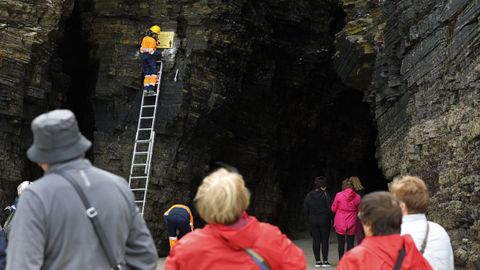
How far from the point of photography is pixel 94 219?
3.19 metres

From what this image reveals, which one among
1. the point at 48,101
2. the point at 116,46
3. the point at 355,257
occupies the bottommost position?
the point at 355,257

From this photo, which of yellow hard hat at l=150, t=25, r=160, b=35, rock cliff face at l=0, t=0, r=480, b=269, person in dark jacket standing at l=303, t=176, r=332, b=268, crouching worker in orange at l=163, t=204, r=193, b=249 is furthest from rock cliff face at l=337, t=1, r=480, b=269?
yellow hard hat at l=150, t=25, r=160, b=35

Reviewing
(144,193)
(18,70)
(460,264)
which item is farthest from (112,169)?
(460,264)

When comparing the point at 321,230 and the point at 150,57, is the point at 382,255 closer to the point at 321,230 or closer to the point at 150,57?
the point at 321,230

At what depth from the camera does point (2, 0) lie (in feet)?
47.1

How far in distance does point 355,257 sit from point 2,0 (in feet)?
41.6

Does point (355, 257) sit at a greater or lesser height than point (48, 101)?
lesser

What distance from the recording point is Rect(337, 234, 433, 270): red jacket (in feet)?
12.1

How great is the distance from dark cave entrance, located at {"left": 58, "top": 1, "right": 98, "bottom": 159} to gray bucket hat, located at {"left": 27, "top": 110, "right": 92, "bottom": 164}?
15810 millimetres

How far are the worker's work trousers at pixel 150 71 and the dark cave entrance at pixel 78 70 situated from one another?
264 cm

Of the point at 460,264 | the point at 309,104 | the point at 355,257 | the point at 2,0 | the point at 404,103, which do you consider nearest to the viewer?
the point at 355,257

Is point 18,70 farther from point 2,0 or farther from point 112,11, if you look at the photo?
point 112,11

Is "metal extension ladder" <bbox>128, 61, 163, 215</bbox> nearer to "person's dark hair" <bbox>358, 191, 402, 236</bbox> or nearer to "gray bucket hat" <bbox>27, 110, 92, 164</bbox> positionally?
"person's dark hair" <bbox>358, 191, 402, 236</bbox>

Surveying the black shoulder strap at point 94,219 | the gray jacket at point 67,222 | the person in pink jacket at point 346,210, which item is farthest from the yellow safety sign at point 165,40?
the black shoulder strap at point 94,219
